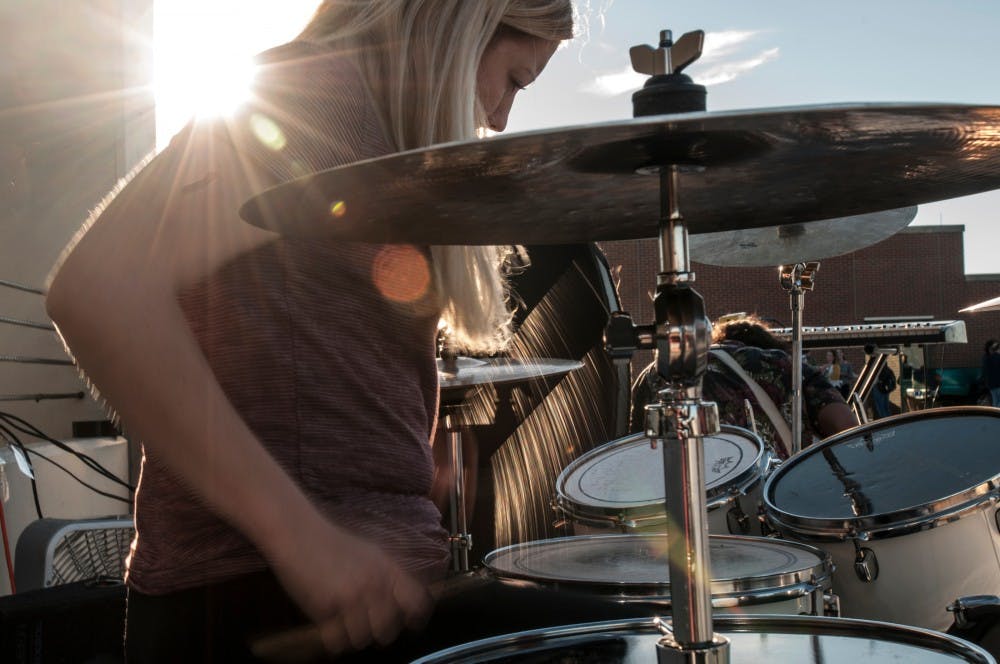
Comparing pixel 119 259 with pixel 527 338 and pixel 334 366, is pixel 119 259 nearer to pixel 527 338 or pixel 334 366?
pixel 334 366

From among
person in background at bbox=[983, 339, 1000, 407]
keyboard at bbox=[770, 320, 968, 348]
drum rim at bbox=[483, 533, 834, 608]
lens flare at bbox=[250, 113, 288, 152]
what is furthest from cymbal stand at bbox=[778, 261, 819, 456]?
person in background at bbox=[983, 339, 1000, 407]

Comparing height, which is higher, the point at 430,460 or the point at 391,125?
the point at 391,125

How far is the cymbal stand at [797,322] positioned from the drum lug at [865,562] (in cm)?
148

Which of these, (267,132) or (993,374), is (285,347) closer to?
(267,132)

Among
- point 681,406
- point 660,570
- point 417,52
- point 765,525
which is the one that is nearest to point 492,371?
point 765,525

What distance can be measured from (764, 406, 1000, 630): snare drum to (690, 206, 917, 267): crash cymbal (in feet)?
3.81

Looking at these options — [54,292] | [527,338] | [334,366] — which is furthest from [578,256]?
[54,292]

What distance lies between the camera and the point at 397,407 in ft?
4.04

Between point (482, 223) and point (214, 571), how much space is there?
515mm

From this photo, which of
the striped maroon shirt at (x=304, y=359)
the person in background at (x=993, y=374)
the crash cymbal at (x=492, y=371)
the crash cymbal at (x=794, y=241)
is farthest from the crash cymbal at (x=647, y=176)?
the person in background at (x=993, y=374)

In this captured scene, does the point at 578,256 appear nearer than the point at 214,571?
No

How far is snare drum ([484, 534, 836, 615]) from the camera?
5.39 ft

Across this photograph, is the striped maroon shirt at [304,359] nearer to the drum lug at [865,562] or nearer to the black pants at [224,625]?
the black pants at [224,625]

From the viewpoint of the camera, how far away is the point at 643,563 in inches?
77.2
